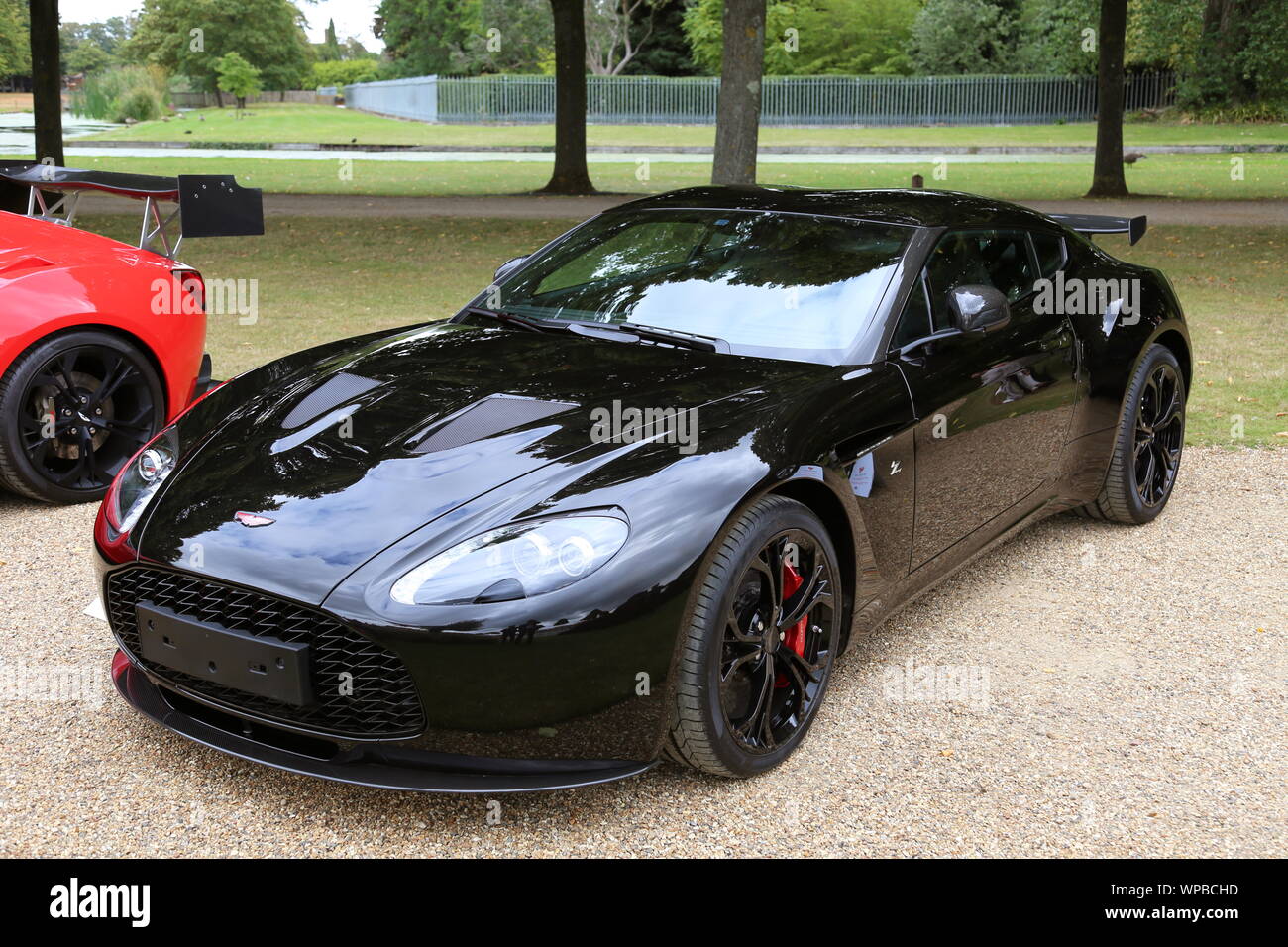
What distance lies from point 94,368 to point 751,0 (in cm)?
972

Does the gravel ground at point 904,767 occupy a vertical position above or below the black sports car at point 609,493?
below

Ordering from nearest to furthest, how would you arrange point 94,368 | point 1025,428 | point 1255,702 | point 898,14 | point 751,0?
point 1255,702 < point 1025,428 < point 94,368 < point 751,0 < point 898,14

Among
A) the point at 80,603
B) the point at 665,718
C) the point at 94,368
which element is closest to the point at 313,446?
the point at 665,718

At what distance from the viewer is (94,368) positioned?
19.0ft

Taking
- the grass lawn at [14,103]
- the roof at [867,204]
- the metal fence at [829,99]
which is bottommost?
the roof at [867,204]

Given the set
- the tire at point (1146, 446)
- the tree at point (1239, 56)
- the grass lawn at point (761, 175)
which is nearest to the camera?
the tire at point (1146, 446)

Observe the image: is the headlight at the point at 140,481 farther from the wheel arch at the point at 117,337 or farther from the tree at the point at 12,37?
the tree at the point at 12,37

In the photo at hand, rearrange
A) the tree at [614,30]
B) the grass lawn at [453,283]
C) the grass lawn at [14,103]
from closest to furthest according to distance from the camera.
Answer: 1. the grass lawn at [453,283]
2. the grass lawn at [14,103]
3. the tree at [614,30]

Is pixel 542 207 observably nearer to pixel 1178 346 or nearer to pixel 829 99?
pixel 1178 346

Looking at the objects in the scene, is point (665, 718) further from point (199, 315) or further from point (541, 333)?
point (199, 315)

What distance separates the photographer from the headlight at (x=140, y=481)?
3.47 meters

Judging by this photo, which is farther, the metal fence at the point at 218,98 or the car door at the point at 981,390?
the metal fence at the point at 218,98

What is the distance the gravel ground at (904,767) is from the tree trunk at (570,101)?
16.7 m

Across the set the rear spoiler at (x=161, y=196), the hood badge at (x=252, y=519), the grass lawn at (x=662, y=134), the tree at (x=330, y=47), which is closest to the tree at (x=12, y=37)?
the grass lawn at (x=662, y=134)
